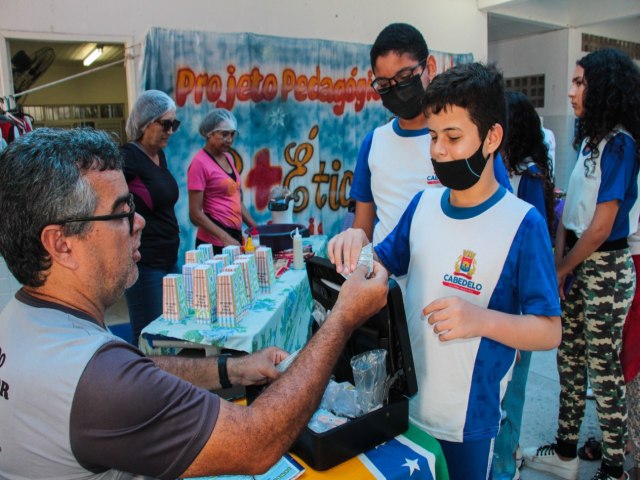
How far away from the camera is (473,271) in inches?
57.1

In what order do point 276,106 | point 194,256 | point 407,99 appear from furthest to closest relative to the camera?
point 276,106 < point 194,256 < point 407,99

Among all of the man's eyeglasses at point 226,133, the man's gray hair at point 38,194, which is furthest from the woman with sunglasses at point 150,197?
the man's gray hair at point 38,194

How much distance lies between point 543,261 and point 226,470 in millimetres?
964

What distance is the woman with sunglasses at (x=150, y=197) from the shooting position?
3.20 meters

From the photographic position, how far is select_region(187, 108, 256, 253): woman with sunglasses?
12.8ft

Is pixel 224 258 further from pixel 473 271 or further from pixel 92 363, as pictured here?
pixel 92 363

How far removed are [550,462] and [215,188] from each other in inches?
115

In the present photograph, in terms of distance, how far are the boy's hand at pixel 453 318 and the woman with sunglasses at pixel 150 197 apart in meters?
2.37

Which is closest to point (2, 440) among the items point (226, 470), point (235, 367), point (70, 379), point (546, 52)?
point (70, 379)

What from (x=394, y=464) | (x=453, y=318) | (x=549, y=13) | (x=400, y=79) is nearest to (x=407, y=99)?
(x=400, y=79)

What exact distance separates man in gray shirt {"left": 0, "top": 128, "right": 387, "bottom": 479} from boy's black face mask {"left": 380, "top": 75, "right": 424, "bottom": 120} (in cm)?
95

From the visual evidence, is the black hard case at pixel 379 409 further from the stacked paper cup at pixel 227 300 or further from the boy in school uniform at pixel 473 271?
the stacked paper cup at pixel 227 300

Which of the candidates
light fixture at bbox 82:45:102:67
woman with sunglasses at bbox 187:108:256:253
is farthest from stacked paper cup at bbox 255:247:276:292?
light fixture at bbox 82:45:102:67

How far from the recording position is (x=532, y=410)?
133 inches
